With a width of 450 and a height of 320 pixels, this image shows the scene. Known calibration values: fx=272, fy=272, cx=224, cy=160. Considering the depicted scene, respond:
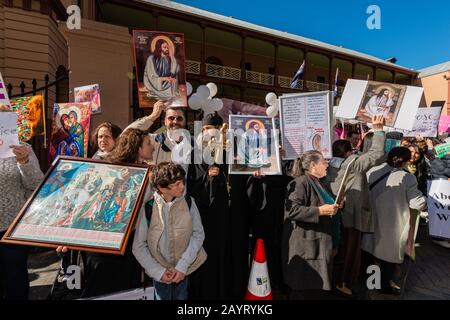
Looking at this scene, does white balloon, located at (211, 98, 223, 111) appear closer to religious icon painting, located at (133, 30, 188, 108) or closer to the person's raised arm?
religious icon painting, located at (133, 30, 188, 108)

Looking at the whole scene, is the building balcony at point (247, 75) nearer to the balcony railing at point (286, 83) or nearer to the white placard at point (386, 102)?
the balcony railing at point (286, 83)

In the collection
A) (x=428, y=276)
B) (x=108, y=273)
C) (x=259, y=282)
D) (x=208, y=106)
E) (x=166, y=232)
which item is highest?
(x=208, y=106)

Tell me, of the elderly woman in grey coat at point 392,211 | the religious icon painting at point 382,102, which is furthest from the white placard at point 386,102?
the elderly woman in grey coat at point 392,211

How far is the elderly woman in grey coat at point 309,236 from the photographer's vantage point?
261 cm

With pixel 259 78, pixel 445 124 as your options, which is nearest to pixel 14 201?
pixel 445 124

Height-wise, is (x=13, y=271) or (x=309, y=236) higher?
(x=309, y=236)

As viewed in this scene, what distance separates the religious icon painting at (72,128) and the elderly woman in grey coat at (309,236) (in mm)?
2874

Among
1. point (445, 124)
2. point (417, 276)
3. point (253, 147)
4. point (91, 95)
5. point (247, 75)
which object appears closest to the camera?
point (253, 147)

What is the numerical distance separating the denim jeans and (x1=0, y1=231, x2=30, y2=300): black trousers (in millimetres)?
1250

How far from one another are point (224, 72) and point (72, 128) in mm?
18475

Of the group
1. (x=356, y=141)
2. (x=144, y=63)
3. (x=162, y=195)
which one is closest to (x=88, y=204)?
(x=162, y=195)

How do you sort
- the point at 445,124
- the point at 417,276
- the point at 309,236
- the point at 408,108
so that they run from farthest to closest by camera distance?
the point at 445,124 < the point at 417,276 < the point at 408,108 < the point at 309,236

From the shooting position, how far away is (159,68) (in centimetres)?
326

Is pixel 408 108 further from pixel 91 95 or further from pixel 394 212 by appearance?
pixel 91 95
